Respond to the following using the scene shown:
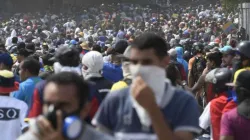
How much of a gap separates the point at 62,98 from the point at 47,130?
1.15 ft

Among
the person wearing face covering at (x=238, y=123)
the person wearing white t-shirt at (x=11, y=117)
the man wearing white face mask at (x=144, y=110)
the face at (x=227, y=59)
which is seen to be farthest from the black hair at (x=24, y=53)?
the man wearing white face mask at (x=144, y=110)

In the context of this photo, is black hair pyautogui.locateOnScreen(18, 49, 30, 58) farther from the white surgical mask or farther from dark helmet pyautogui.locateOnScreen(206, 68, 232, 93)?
the white surgical mask

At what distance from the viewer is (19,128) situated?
5.88 meters

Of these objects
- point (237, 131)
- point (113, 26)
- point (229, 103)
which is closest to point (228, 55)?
point (229, 103)

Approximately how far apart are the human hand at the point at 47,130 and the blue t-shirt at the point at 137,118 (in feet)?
2.38

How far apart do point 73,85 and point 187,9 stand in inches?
1795

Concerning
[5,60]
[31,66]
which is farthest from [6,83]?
[5,60]

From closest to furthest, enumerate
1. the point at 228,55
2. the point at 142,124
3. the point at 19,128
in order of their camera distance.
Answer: the point at 142,124
the point at 19,128
the point at 228,55

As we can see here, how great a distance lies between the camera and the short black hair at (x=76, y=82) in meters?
3.25

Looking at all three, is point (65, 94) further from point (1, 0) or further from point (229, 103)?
point (1, 0)

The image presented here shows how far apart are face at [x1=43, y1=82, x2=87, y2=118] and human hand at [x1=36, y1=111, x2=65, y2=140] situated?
23 centimetres

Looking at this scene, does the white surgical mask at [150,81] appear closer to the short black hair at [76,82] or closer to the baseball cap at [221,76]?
the short black hair at [76,82]

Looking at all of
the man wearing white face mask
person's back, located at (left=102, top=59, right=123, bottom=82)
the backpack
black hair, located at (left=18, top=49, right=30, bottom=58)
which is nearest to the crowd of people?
the man wearing white face mask

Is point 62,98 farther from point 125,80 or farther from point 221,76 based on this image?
point 221,76
